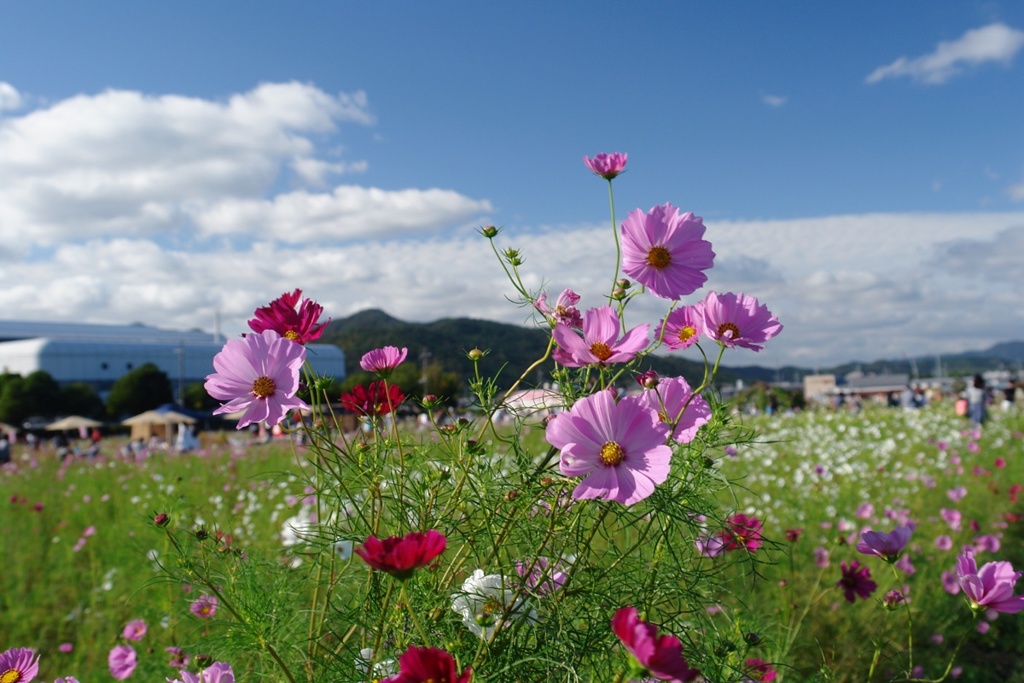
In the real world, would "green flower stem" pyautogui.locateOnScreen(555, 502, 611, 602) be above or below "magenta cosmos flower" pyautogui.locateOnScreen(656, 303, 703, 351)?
below

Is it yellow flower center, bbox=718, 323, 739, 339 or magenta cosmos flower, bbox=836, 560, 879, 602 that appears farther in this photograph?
magenta cosmos flower, bbox=836, 560, 879, 602

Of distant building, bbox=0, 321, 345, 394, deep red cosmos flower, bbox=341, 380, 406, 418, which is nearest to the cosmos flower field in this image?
deep red cosmos flower, bbox=341, 380, 406, 418

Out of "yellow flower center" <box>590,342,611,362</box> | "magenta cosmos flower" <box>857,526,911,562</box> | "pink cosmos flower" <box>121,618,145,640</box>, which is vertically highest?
"yellow flower center" <box>590,342,611,362</box>

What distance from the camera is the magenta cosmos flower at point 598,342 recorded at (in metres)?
0.97

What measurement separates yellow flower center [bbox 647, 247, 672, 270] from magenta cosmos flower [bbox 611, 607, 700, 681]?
19.5 inches

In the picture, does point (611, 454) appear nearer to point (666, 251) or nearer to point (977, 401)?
point (666, 251)

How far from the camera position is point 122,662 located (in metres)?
1.91

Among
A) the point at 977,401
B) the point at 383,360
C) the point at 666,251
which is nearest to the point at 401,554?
the point at 383,360

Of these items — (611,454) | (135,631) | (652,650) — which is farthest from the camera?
(135,631)

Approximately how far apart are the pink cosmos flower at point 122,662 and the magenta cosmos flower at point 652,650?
64.3 inches

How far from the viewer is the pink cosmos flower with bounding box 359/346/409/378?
1.11 metres

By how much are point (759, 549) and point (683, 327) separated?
1.30 feet

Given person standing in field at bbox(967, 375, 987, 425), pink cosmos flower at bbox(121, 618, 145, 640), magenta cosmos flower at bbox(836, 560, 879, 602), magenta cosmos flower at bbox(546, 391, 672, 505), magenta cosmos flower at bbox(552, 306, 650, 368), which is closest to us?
magenta cosmos flower at bbox(546, 391, 672, 505)

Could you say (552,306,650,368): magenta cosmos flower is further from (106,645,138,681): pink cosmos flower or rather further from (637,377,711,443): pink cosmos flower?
(106,645,138,681): pink cosmos flower
